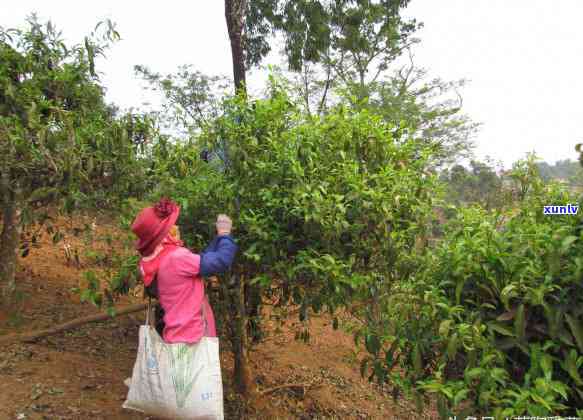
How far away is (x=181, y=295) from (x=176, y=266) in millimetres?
158

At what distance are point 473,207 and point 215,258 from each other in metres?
1.35

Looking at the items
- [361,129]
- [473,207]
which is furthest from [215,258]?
[473,207]

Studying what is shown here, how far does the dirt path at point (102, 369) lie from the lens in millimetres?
3252

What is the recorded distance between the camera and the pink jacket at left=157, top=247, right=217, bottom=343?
2.40m

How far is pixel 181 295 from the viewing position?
2455mm

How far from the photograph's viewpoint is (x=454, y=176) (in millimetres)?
18984

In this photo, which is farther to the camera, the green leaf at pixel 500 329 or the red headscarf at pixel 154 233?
the red headscarf at pixel 154 233

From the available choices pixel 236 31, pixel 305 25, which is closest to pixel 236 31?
pixel 236 31

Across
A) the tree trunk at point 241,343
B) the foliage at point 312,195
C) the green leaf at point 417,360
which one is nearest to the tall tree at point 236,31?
the foliage at point 312,195

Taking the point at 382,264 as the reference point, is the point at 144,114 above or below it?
above

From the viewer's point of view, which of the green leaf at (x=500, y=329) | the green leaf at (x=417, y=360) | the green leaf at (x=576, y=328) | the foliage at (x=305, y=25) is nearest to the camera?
the green leaf at (x=576, y=328)

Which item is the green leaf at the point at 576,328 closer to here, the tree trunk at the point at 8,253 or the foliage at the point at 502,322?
the foliage at the point at 502,322

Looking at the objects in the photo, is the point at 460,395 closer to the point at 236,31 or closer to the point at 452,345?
the point at 452,345

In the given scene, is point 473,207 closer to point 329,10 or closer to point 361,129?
point 361,129
